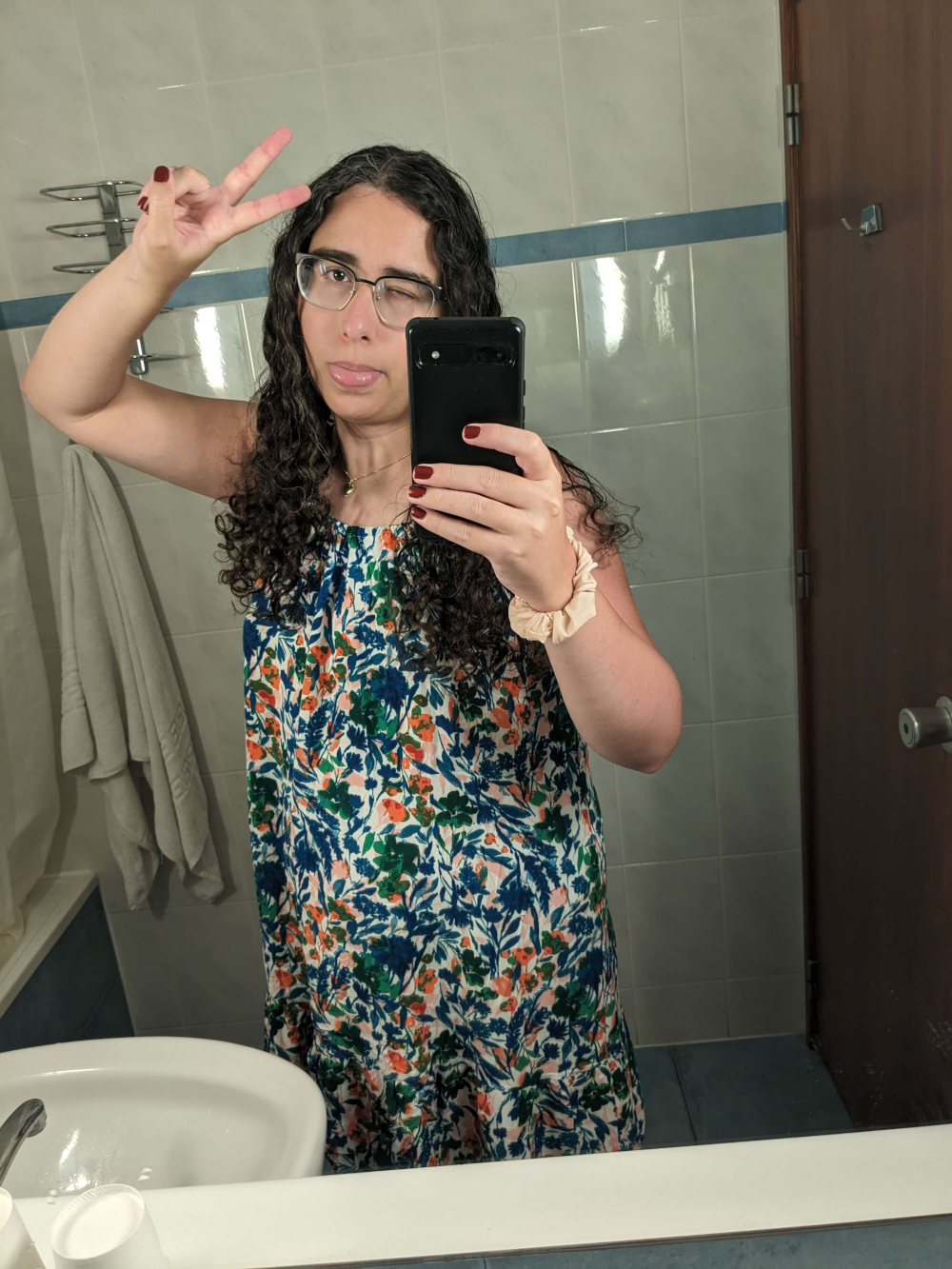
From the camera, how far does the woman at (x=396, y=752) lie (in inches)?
26.6

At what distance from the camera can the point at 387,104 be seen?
0.93 m

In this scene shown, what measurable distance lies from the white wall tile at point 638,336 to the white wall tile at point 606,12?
23 centimetres

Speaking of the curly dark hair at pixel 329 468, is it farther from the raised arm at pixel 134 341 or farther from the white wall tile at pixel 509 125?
the white wall tile at pixel 509 125

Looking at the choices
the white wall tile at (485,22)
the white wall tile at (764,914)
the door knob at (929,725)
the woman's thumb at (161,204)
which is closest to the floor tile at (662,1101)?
the white wall tile at (764,914)

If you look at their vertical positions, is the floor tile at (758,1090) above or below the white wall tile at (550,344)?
below

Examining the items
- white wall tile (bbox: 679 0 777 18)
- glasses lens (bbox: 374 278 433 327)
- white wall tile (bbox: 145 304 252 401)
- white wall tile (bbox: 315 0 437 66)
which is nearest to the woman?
glasses lens (bbox: 374 278 433 327)

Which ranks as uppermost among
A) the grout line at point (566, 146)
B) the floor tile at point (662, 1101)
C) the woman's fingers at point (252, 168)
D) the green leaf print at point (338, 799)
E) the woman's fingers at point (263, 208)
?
the grout line at point (566, 146)

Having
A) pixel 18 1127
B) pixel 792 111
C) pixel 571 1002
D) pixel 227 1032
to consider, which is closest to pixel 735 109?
pixel 792 111

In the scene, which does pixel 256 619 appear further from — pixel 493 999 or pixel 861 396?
pixel 861 396

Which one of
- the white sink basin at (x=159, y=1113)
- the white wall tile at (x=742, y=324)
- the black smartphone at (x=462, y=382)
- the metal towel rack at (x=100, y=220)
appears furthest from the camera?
the white wall tile at (x=742, y=324)

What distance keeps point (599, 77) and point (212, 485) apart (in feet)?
2.01

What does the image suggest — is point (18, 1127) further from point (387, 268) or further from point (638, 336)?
point (638, 336)

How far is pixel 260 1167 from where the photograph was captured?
0.62 metres

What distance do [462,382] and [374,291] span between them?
0.22 m
